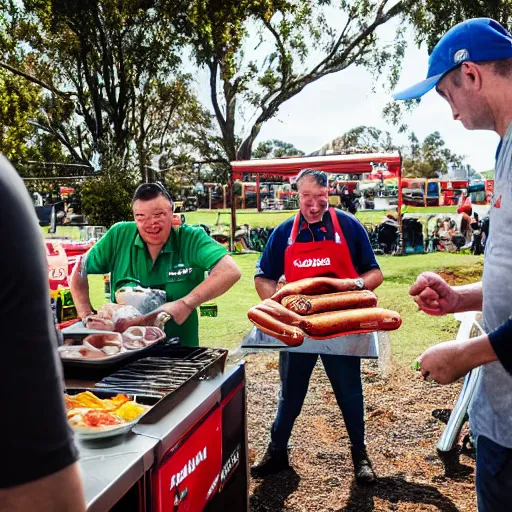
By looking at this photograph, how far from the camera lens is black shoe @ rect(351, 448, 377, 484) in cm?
312

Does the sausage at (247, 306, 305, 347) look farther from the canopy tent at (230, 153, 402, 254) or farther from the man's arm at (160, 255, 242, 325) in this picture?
the canopy tent at (230, 153, 402, 254)

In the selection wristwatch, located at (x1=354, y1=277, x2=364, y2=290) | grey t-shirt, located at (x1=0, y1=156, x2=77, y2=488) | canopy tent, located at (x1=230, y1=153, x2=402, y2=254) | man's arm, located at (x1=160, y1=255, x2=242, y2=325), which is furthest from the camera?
canopy tent, located at (x1=230, y1=153, x2=402, y2=254)

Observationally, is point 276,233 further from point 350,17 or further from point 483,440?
point 350,17

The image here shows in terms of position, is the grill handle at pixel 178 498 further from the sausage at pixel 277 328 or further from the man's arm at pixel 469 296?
the man's arm at pixel 469 296

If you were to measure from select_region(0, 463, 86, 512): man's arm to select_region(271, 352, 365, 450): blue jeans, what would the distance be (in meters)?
2.45

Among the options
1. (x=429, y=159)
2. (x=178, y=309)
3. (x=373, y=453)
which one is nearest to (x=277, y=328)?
(x=178, y=309)

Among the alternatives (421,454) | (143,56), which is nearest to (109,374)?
(421,454)

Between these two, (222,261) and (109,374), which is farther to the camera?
(222,261)

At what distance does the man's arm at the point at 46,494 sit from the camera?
0.61 metres

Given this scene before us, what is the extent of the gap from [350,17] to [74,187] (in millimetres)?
10334

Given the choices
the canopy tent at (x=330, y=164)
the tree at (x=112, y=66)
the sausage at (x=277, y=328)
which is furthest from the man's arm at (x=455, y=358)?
the tree at (x=112, y=66)

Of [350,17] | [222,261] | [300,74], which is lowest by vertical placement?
[222,261]

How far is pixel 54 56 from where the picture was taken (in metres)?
18.1

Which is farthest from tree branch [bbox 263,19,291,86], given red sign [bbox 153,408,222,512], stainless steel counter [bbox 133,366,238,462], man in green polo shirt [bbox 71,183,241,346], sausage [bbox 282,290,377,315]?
red sign [bbox 153,408,222,512]
